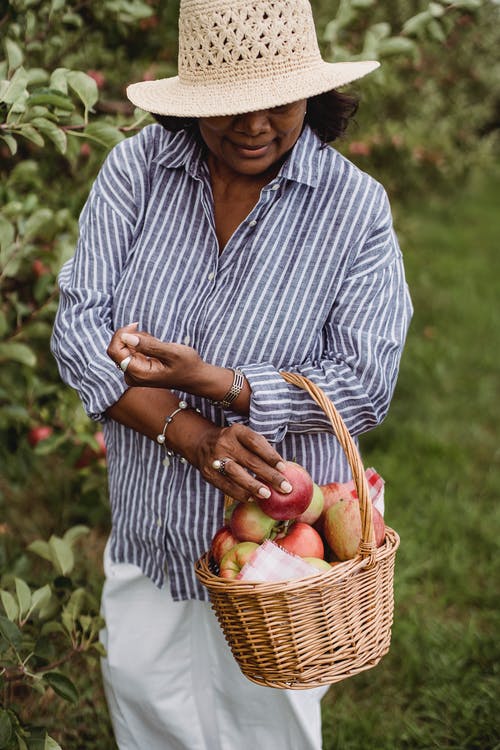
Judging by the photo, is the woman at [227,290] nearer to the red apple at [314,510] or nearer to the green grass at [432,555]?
the red apple at [314,510]

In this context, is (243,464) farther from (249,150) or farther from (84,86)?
(84,86)

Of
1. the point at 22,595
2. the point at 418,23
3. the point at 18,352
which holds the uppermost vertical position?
the point at 418,23

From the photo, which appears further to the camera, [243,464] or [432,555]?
[432,555]

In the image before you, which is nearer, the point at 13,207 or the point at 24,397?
the point at 13,207

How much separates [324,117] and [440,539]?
2.22 meters

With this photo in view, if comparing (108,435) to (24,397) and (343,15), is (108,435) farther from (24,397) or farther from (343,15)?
(343,15)

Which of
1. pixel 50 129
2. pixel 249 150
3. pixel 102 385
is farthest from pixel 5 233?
pixel 249 150

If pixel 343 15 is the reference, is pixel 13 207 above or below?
below

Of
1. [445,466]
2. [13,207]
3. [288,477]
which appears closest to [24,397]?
[13,207]

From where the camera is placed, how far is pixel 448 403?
5055 mm

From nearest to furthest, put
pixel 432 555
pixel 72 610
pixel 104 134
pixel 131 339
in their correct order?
pixel 131 339
pixel 104 134
pixel 72 610
pixel 432 555

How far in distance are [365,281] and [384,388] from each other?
0.70ft

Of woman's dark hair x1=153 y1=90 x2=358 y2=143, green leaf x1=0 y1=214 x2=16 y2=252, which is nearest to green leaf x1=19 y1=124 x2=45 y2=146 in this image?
woman's dark hair x1=153 y1=90 x2=358 y2=143

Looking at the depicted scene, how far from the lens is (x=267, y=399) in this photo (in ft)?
5.76
